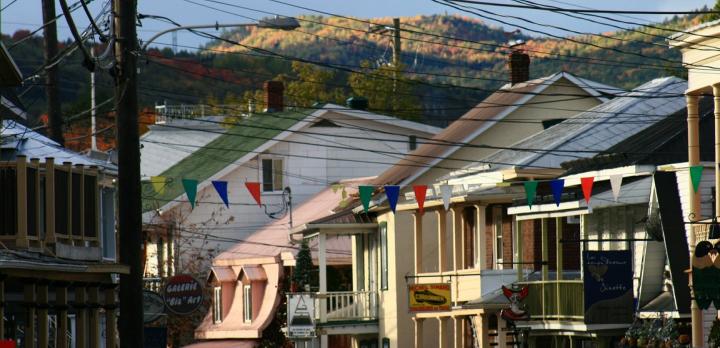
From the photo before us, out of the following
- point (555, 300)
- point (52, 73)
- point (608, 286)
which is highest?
point (52, 73)

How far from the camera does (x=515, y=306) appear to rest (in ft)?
134

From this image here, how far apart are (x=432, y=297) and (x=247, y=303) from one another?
15.8m

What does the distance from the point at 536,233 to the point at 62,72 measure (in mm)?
94805

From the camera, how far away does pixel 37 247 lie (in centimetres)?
2639

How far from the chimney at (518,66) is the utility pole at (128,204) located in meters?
29.2

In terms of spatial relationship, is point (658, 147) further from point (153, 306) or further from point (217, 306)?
point (217, 306)

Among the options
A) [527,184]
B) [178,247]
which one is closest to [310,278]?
[178,247]

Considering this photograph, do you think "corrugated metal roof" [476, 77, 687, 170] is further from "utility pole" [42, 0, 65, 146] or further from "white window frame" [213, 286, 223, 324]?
"white window frame" [213, 286, 223, 324]

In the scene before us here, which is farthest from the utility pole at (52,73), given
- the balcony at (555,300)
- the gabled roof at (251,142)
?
the gabled roof at (251,142)

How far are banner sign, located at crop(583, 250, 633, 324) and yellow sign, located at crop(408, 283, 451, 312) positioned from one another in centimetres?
789

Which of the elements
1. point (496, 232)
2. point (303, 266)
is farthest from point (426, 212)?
point (303, 266)

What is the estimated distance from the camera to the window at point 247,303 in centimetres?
6025

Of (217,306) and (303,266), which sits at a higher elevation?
(303,266)

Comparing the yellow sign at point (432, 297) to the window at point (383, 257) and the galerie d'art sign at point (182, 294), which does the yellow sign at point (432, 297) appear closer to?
the window at point (383, 257)
